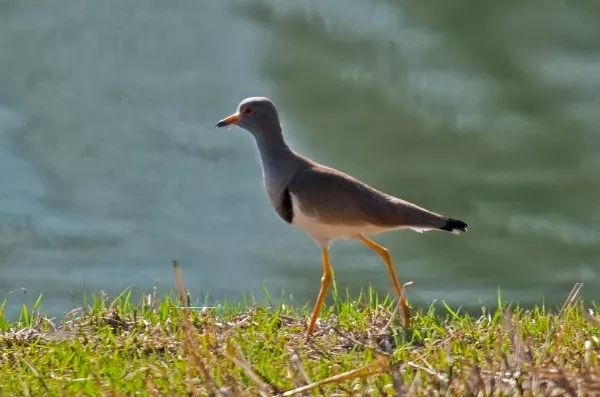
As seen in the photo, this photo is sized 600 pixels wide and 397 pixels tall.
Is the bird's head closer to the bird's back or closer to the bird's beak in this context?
the bird's beak

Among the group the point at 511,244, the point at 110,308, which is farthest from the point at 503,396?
the point at 511,244

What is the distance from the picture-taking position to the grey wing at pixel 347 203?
6496mm

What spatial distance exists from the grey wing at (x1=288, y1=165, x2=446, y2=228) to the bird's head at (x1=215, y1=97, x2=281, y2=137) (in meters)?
0.34

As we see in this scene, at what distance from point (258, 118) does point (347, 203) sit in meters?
0.68

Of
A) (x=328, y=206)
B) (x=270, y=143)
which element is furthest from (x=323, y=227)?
(x=270, y=143)

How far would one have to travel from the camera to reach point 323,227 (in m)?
6.57

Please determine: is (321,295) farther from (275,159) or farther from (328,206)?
(275,159)

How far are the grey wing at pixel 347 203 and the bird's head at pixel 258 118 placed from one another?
0.34 meters

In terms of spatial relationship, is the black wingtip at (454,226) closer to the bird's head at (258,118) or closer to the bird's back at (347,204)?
the bird's back at (347,204)

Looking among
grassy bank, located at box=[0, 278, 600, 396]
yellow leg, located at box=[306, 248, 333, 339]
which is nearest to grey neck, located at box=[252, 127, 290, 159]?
yellow leg, located at box=[306, 248, 333, 339]

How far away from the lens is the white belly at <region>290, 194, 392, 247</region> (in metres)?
6.54

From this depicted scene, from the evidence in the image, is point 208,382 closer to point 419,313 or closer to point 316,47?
point 419,313

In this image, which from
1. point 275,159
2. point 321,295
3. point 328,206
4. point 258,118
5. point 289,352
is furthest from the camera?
point 258,118

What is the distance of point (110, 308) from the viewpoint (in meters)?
6.46
